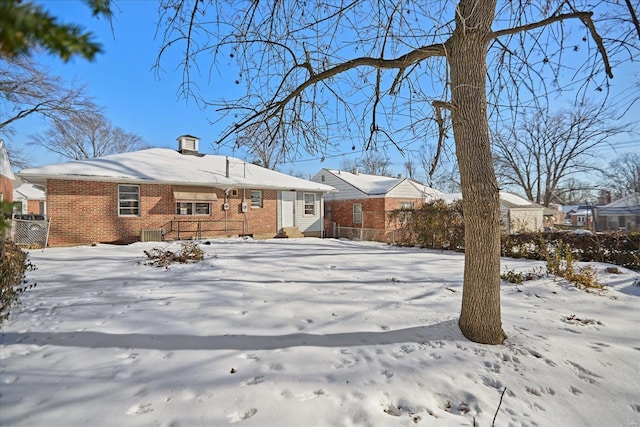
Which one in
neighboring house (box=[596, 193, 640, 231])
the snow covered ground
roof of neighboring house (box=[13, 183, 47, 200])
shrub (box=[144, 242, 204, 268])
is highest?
roof of neighboring house (box=[13, 183, 47, 200])

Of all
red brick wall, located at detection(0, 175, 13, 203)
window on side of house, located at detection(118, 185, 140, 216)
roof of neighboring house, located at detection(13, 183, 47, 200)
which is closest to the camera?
window on side of house, located at detection(118, 185, 140, 216)

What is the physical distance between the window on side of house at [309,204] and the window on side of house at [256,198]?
2986 mm

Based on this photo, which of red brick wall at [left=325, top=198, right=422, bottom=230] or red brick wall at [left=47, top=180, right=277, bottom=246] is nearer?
red brick wall at [left=47, top=180, right=277, bottom=246]

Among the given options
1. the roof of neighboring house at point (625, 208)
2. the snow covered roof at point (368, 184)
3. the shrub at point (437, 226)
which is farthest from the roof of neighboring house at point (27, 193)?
the roof of neighboring house at point (625, 208)

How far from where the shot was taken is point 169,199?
14.1 m

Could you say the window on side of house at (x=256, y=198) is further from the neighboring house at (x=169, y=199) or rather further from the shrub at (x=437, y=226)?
the shrub at (x=437, y=226)

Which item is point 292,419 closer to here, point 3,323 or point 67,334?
point 67,334

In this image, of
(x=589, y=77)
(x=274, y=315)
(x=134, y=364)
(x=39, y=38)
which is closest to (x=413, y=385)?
(x=274, y=315)

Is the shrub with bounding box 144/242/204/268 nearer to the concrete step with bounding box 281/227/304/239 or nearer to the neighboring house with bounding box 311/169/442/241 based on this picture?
the concrete step with bounding box 281/227/304/239

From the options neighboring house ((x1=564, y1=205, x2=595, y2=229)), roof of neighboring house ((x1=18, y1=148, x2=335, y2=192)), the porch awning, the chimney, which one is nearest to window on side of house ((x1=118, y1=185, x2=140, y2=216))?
roof of neighboring house ((x1=18, y1=148, x2=335, y2=192))

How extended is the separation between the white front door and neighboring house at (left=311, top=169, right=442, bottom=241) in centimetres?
511

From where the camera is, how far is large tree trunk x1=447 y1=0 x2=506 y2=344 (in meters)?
3.51

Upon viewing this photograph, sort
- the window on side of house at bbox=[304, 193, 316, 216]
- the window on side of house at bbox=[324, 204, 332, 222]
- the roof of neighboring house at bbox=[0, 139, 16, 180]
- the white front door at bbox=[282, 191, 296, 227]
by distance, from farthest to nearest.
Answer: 1. the window on side of house at bbox=[324, 204, 332, 222]
2. the window on side of house at bbox=[304, 193, 316, 216]
3. the roof of neighboring house at bbox=[0, 139, 16, 180]
4. the white front door at bbox=[282, 191, 296, 227]

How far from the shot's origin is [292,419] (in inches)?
86.1
